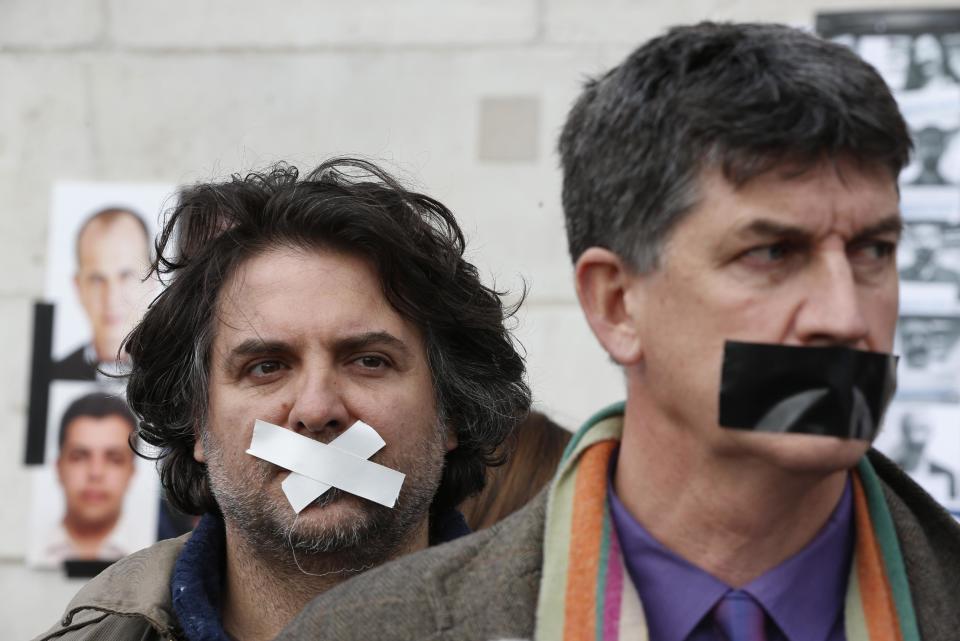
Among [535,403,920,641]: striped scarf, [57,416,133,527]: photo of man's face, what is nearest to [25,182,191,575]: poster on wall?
[57,416,133,527]: photo of man's face

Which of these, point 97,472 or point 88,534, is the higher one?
point 97,472

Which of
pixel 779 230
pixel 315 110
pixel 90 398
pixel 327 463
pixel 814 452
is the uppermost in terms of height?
pixel 315 110

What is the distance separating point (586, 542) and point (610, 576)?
55 mm

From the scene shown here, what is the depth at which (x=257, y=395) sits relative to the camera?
2.99 meters

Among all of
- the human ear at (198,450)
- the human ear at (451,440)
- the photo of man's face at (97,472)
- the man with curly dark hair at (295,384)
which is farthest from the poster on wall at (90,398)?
the human ear at (451,440)

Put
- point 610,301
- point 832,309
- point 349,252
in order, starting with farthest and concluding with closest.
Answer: point 349,252, point 610,301, point 832,309

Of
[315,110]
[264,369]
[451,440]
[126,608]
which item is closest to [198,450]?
[264,369]

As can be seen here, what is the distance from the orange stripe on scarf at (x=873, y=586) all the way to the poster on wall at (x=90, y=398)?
3911 mm

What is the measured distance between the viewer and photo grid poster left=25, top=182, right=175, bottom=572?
5.51 meters

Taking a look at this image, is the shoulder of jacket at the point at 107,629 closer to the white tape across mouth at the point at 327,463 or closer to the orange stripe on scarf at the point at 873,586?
the white tape across mouth at the point at 327,463

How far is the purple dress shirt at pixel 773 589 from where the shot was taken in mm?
1844

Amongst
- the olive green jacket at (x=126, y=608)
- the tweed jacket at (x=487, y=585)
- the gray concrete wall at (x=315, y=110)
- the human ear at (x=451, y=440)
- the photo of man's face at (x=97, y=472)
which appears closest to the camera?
the tweed jacket at (x=487, y=585)

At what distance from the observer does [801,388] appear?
1796mm

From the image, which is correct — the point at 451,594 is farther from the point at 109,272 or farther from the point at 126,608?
the point at 109,272
